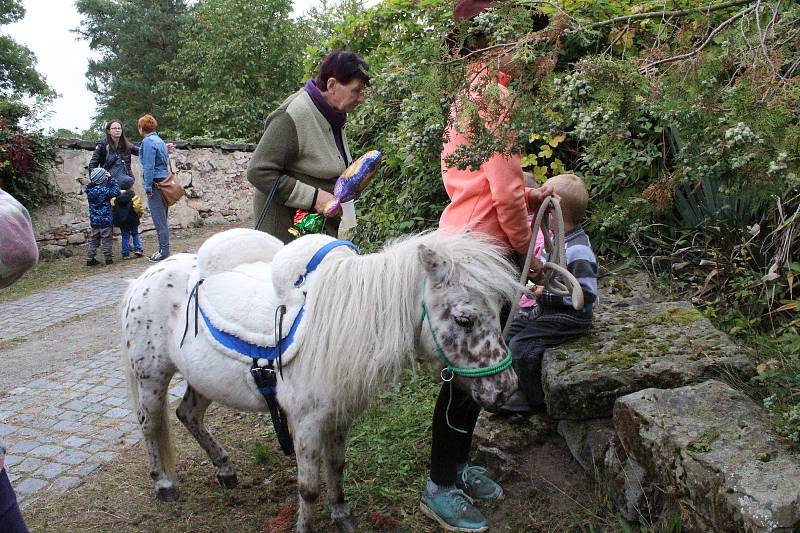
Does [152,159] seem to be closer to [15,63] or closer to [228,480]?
[228,480]

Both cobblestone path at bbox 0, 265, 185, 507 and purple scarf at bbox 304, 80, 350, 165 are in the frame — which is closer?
purple scarf at bbox 304, 80, 350, 165

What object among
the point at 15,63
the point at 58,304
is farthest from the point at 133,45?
the point at 58,304

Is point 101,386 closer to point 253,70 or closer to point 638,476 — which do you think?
point 638,476

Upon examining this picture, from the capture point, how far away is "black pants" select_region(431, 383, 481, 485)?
8.85 feet

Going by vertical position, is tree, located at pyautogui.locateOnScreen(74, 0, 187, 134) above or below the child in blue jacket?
above

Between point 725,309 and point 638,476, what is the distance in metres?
1.93

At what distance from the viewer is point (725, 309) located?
3.99 meters

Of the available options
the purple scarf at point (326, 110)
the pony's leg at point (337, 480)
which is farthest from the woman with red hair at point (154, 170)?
the pony's leg at point (337, 480)

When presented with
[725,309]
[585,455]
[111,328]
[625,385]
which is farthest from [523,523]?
[111,328]

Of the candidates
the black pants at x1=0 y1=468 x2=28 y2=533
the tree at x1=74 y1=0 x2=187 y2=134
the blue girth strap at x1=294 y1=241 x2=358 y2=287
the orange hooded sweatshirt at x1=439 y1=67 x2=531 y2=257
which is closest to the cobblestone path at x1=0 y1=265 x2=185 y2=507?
the black pants at x1=0 y1=468 x2=28 y2=533

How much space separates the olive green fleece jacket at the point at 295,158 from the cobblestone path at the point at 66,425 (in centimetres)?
189

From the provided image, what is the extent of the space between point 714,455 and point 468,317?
964mm

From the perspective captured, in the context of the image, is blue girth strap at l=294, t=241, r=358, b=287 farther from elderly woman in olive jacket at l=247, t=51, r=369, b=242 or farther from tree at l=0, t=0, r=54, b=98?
tree at l=0, t=0, r=54, b=98

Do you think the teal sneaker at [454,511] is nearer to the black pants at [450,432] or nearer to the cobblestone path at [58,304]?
the black pants at [450,432]
